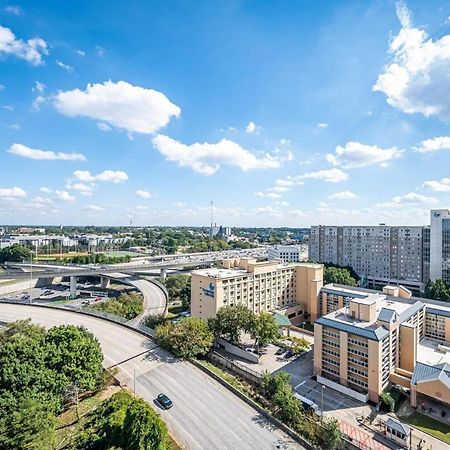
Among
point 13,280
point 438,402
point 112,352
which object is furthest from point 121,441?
point 13,280

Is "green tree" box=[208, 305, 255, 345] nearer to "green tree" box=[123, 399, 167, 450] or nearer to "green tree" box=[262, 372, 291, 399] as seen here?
"green tree" box=[262, 372, 291, 399]

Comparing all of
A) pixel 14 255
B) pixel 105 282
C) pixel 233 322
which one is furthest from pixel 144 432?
pixel 14 255

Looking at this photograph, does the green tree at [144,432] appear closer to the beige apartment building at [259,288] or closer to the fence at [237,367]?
the fence at [237,367]

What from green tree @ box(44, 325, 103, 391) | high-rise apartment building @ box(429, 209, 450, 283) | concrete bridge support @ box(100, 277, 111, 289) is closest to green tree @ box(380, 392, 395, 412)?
green tree @ box(44, 325, 103, 391)

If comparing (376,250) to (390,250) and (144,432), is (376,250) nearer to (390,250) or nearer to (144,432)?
(390,250)

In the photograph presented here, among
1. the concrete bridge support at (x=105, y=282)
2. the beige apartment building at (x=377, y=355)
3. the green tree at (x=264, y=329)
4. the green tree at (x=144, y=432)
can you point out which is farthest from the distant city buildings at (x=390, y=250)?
the green tree at (x=144, y=432)

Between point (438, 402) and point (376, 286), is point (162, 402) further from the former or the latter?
point (376, 286)
